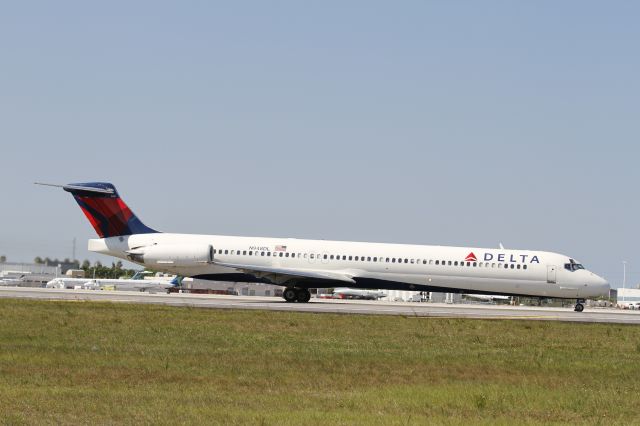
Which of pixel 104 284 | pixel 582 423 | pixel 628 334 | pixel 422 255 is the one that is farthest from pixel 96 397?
pixel 104 284

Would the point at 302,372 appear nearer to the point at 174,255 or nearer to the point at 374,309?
the point at 374,309

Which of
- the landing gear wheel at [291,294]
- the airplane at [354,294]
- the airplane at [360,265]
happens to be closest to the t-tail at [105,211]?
the airplane at [360,265]

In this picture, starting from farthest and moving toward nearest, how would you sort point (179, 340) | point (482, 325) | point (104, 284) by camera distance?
Answer: point (104, 284), point (482, 325), point (179, 340)

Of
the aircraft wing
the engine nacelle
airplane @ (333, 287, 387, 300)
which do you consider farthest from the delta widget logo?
airplane @ (333, 287, 387, 300)

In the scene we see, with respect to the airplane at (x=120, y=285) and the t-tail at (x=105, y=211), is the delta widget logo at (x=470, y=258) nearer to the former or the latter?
the t-tail at (x=105, y=211)

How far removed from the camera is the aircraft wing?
5019 centimetres

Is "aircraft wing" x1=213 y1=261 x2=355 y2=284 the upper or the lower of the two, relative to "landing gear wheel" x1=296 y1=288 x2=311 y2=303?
upper

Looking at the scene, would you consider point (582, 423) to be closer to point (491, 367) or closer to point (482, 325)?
point (491, 367)

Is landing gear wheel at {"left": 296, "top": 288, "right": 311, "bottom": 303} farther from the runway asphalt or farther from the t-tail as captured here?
the t-tail

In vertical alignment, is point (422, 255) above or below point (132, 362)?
above

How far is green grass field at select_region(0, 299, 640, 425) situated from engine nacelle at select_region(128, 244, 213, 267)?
60.7ft

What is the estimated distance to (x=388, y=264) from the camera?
167 ft

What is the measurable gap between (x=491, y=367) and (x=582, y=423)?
703cm

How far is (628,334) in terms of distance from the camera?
33312 millimetres
